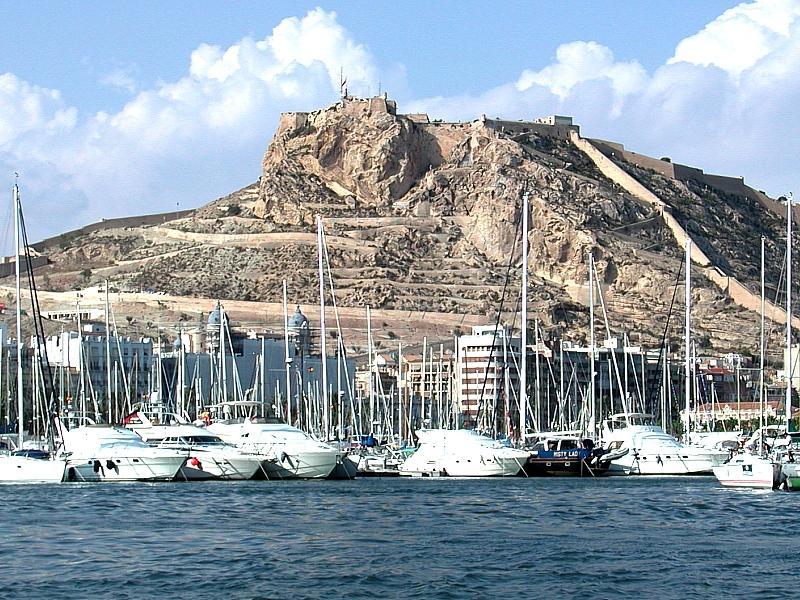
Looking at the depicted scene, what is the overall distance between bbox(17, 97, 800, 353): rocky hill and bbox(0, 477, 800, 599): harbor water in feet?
331

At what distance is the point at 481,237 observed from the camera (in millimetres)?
179875

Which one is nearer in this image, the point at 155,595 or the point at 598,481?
the point at 155,595

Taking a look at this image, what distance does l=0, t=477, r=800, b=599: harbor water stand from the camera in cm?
3812

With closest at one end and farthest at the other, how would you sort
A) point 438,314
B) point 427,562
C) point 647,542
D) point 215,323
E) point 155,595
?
point 155,595
point 427,562
point 647,542
point 215,323
point 438,314

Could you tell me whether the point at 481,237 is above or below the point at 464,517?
above

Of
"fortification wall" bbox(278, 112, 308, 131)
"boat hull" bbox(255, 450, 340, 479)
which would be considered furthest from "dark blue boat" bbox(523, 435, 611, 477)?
"fortification wall" bbox(278, 112, 308, 131)

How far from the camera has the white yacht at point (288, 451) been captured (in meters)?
69.9

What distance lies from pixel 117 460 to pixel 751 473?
22.2 meters

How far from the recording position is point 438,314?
161 metres

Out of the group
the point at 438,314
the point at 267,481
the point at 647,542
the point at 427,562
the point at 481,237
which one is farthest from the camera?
the point at 481,237

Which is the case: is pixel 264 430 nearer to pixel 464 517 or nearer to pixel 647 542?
pixel 464 517

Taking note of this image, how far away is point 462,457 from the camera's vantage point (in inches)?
2872

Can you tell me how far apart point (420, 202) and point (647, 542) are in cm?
13860

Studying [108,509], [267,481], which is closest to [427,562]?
[108,509]
